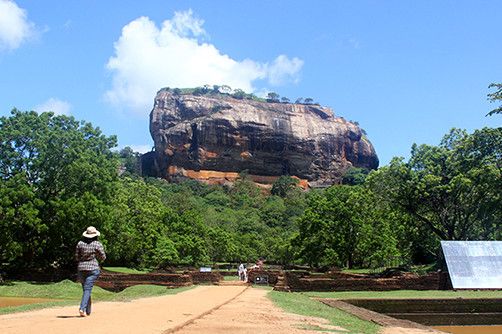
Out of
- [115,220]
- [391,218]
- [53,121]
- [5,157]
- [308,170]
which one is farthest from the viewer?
[308,170]

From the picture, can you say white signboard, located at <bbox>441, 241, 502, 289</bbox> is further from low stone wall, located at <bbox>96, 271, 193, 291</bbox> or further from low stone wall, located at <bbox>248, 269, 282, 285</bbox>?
low stone wall, located at <bbox>96, 271, 193, 291</bbox>

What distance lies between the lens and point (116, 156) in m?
34.2

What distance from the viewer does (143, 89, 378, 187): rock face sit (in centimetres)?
11862

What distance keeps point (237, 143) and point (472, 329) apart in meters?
105

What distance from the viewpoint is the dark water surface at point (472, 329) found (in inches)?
587

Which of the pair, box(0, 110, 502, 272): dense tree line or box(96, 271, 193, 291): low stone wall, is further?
box(0, 110, 502, 272): dense tree line

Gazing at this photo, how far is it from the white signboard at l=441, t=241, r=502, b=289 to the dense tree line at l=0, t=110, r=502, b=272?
28.2 feet

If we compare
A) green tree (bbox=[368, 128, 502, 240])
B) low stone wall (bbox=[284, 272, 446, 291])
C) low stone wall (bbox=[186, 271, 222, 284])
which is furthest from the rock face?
low stone wall (bbox=[284, 272, 446, 291])

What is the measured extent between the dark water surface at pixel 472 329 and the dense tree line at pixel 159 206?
15.5m

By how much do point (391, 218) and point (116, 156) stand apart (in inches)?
753

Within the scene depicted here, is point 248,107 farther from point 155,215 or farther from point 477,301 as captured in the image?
point 477,301

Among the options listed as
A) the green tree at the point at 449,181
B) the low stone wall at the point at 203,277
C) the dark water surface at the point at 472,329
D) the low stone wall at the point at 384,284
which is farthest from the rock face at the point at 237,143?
the dark water surface at the point at 472,329

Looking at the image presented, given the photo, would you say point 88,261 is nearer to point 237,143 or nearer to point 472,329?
point 472,329

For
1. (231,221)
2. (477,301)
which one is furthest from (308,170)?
(477,301)
